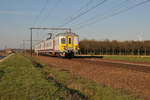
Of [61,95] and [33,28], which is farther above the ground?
[33,28]

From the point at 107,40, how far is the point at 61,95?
86919 millimetres

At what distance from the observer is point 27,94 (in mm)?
6152

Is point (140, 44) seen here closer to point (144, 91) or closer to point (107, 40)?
point (107, 40)

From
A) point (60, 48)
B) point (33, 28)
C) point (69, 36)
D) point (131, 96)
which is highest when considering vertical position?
point (33, 28)

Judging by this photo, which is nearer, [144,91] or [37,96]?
[37,96]

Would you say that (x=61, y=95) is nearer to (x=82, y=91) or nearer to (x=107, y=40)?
(x=82, y=91)

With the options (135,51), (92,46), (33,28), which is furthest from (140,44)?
(33,28)

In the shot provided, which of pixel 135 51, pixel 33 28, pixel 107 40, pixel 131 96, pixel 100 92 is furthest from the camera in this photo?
pixel 107 40

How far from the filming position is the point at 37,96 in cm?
585

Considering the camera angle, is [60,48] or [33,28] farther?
[33,28]

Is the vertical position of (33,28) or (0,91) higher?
(33,28)

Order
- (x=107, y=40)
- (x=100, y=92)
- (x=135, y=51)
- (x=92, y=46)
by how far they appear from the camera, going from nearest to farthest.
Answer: (x=100, y=92), (x=135, y=51), (x=92, y=46), (x=107, y=40)

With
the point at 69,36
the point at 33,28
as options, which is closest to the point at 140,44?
the point at 33,28

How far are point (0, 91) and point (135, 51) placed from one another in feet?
224
